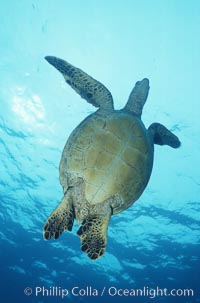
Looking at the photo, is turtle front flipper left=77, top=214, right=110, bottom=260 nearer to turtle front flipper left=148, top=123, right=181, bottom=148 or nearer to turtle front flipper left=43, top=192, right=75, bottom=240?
turtle front flipper left=43, top=192, right=75, bottom=240

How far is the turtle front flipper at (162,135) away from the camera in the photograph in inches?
254

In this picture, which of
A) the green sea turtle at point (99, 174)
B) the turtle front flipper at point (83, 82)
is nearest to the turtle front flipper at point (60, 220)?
the green sea turtle at point (99, 174)

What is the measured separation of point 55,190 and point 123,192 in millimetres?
14005

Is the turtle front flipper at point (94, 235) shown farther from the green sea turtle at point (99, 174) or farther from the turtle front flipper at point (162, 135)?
the turtle front flipper at point (162, 135)

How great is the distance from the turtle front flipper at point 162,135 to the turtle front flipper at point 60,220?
95.4 inches

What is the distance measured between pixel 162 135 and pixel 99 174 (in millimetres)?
2242

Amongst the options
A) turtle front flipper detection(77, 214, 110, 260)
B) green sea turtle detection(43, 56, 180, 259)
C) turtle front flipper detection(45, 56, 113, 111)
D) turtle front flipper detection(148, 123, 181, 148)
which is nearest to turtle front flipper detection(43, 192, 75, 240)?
green sea turtle detection(43, 56, 180, 259)

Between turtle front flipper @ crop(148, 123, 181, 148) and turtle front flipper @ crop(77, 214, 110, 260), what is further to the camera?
turtle front flipper @ crop(148, 123, 181, 148)

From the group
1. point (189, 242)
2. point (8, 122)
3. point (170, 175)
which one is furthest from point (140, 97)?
point (189, 242)

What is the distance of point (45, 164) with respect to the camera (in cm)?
1727

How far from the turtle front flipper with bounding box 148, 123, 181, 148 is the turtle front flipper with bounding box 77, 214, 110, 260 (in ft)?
7.63

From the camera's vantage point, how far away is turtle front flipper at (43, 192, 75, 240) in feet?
15.6

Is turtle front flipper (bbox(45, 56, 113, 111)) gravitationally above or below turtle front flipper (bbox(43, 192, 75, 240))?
above

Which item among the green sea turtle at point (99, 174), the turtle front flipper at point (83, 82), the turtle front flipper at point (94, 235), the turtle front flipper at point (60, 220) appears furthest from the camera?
the turtle front flipper at point (83, 82)
